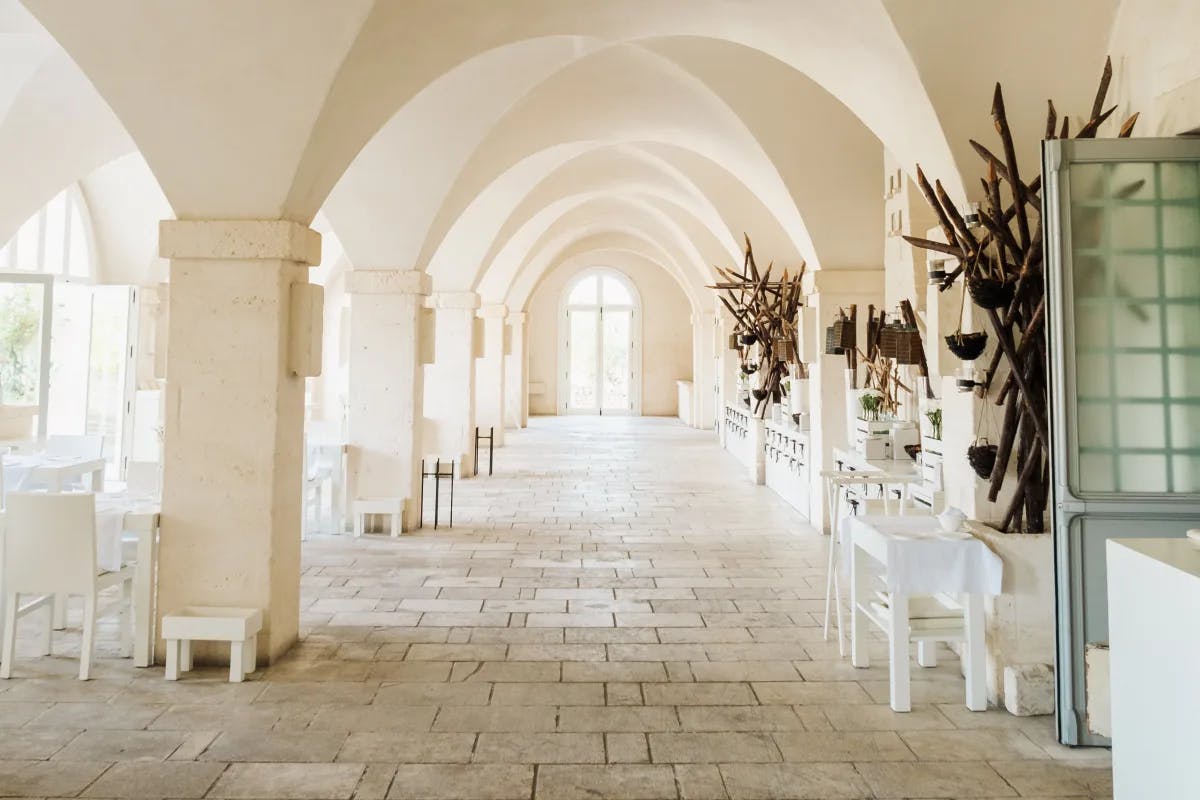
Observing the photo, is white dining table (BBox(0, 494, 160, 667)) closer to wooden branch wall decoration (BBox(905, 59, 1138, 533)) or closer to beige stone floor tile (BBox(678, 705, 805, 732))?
beige stone floor tile (BBox(678, 705, 805, 732))

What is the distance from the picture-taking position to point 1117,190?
3.19m

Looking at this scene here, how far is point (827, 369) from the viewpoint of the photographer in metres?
7.73

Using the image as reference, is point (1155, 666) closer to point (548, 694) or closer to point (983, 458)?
point (983, 458)

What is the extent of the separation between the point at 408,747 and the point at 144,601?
1831 millimetres

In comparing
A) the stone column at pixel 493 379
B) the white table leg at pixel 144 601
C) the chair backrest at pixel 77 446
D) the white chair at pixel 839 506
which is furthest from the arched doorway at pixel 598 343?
the white table leg at pixel 144 601

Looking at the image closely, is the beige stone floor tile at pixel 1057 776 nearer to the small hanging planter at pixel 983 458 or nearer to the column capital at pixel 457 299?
the small hanging planter at pixel 983 458

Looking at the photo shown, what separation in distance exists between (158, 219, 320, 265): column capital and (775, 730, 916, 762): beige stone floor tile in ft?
11.0

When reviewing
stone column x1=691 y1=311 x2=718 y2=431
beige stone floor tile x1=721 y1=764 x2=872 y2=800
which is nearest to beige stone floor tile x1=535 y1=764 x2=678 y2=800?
beige stone floor tile x1=721 y1=764 x2=872 y2=800

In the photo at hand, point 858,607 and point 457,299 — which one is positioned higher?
point 457,299

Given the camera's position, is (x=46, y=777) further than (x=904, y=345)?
No

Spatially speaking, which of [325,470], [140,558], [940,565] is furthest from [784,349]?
[140,558]

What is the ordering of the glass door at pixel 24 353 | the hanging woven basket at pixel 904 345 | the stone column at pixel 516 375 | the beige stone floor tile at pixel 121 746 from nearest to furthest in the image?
the beige stone floor tile at pixel 121 746 < the hanging woven basket at pixel 904 345 < the glass door at pixel 24 353 < the stone column at pixel 516 375

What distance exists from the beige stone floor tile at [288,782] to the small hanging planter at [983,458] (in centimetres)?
308

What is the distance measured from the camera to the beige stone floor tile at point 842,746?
3072mm
